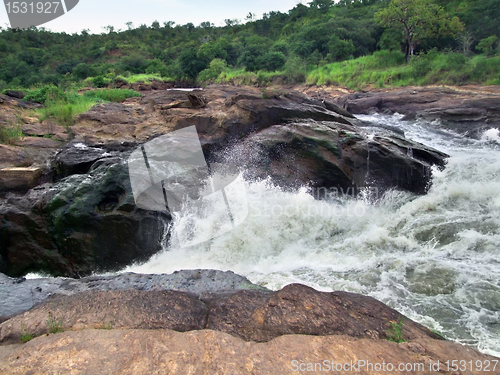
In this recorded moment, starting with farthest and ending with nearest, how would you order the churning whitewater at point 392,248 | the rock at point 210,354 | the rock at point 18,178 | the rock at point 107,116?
the rock at point 107,116 < the rock at point 18,178 < the churning whitewater at point 392,248 < the rock at point 210,354

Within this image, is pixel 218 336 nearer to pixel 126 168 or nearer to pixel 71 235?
pixel 71 235

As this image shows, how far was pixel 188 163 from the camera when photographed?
5.12 metres

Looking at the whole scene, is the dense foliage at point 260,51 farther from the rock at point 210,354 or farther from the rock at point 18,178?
the rock at point 210,354

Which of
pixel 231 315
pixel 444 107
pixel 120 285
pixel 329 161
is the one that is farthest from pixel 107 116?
pixel 444 107

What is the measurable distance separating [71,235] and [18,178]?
5.29 ft

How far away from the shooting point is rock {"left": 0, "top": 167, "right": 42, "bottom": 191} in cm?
450

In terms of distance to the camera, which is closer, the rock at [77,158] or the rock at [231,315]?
the rock at [231,315]

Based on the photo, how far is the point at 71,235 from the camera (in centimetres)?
388

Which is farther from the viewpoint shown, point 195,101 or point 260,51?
point 260,51

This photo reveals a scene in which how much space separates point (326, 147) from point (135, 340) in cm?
463

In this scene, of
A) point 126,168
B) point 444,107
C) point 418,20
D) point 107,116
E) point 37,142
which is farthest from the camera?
point 418,20

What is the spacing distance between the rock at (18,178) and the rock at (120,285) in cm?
198

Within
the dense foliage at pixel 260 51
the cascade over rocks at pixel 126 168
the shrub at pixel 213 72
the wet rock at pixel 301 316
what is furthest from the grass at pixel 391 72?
the wet rock at pixel 301 316

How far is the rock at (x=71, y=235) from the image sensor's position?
3.88 meters
